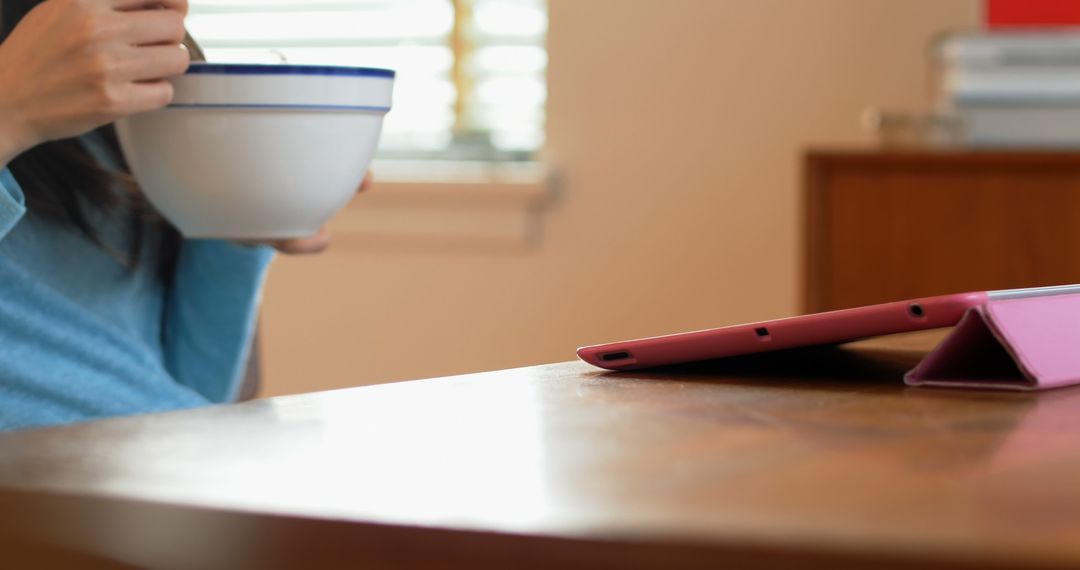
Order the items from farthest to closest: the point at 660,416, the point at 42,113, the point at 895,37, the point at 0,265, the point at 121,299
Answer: the point at 895,37 < the point at 121,299 < the point at 0,265 < the point at 42,113 < the point at 660,416

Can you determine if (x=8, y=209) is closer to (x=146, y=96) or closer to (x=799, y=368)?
(x=146, y=96)

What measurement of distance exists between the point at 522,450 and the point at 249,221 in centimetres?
53

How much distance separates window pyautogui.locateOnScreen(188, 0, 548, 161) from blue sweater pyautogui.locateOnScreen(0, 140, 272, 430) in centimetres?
138

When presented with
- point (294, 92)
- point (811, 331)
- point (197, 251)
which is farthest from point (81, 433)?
point (197, 251)

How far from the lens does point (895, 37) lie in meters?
2.09

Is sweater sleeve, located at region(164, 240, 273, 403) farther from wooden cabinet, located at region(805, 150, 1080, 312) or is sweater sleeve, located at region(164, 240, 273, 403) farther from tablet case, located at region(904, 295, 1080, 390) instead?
wooden cabinet, located at region(805, 150, 1080, 312)

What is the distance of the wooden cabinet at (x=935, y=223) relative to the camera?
1.63 metres

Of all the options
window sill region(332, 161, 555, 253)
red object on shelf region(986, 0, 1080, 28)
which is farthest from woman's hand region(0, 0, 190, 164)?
window sill region(332, 161, 555, 253)

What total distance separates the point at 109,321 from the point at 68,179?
0.34 feet

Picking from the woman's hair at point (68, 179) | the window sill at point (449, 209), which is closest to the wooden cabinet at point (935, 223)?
the window sill at point (449, 209)

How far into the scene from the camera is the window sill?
7.86 ft

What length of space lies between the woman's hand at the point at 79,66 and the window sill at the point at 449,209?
158cm

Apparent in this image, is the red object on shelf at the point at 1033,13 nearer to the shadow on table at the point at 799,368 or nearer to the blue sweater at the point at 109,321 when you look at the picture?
the blue sweater at the point at 109,321

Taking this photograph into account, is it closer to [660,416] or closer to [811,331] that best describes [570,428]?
[660,416]
